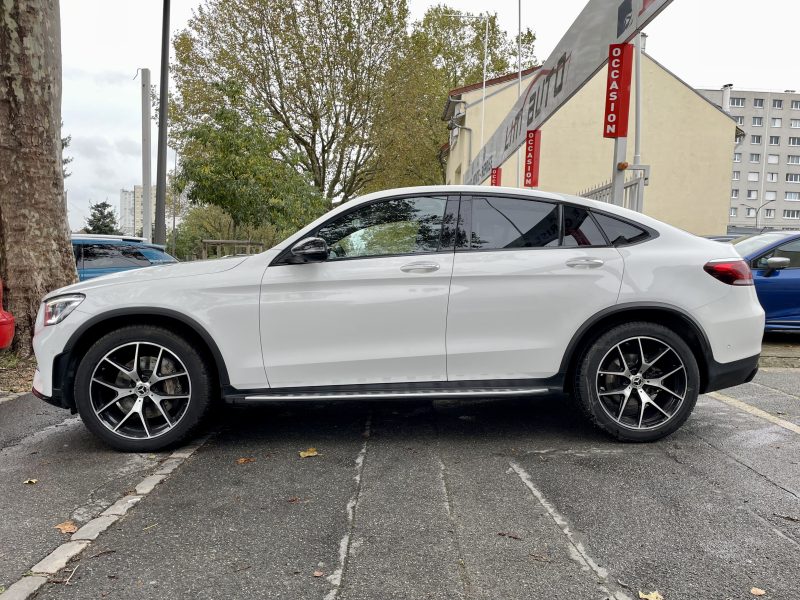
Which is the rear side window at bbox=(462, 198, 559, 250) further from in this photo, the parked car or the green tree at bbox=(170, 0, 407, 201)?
the green tree at bbox=(170, 0, 407, 201)

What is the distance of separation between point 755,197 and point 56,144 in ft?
295

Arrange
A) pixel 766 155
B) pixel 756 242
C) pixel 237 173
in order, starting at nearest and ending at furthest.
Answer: pixel 756 242 → pixel 237 173 → pixel 766 155

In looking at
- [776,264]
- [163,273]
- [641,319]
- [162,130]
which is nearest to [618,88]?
[776,264]

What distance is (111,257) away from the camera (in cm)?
955

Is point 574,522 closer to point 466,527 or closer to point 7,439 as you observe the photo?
point 466,527

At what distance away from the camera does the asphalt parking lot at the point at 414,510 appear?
2.40 metres

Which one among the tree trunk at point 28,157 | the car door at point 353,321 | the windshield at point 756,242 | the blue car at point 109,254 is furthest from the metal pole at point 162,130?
the car door at point 353,321

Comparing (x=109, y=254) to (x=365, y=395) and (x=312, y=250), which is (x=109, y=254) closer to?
(x=312, y=250)

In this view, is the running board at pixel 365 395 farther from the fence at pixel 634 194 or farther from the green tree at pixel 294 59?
the green tree at pixel 294 59

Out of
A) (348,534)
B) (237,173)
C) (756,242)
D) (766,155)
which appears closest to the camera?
(348,534)

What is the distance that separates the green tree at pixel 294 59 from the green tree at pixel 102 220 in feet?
111

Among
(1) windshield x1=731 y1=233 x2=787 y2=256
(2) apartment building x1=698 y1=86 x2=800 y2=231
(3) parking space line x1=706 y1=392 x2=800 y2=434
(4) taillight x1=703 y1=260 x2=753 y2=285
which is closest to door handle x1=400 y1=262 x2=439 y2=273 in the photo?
(4) taillight x1=703 y1=260 x2=753 y2=285

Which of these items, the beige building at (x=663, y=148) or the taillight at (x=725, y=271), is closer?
the taillight at (x=725, y=271)

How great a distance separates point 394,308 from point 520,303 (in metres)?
0.79
